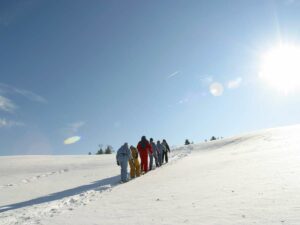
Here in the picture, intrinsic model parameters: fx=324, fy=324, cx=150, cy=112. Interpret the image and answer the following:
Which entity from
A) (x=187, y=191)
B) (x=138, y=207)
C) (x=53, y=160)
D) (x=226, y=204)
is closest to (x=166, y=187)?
(x=187, y=191)

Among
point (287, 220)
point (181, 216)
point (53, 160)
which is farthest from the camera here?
point (53, 160)

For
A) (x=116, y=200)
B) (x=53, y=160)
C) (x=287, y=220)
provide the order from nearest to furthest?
(x=287, y=220)
(x=116, y=200)
(x=53, y=160)

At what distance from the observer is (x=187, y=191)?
33.4ft

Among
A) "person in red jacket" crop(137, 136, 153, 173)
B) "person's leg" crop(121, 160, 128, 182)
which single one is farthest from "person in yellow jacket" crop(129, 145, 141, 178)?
"person in red jacket" crop(137, 136, 153, 173)

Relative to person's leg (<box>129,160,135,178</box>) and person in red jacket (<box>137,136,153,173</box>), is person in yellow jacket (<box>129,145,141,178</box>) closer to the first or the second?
person's leg (<box>129,160,135,178</box>)

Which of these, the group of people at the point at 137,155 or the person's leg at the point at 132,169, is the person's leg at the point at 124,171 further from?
the person's leg at the point at 132,169

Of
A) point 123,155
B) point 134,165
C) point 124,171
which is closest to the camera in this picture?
point 124,171

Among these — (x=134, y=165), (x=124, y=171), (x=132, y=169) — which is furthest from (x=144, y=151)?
(x=124, y=171)

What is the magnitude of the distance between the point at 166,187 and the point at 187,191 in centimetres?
150

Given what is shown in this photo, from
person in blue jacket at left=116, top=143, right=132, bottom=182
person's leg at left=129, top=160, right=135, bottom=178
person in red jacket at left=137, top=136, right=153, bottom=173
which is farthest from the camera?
person in red jacket at left=137, top=136, right=153, bottom=173

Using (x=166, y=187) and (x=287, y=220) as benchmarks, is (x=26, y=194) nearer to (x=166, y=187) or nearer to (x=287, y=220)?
(x=166, y=187)

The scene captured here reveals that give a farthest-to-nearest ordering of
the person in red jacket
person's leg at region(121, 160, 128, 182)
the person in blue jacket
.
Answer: the person in red jacket
the person in blue jacket
person's leg at region(121, 160, 128, 182)

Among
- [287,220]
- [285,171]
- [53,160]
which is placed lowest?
[287,220]

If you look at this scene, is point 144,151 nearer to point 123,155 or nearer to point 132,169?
point 132,169
